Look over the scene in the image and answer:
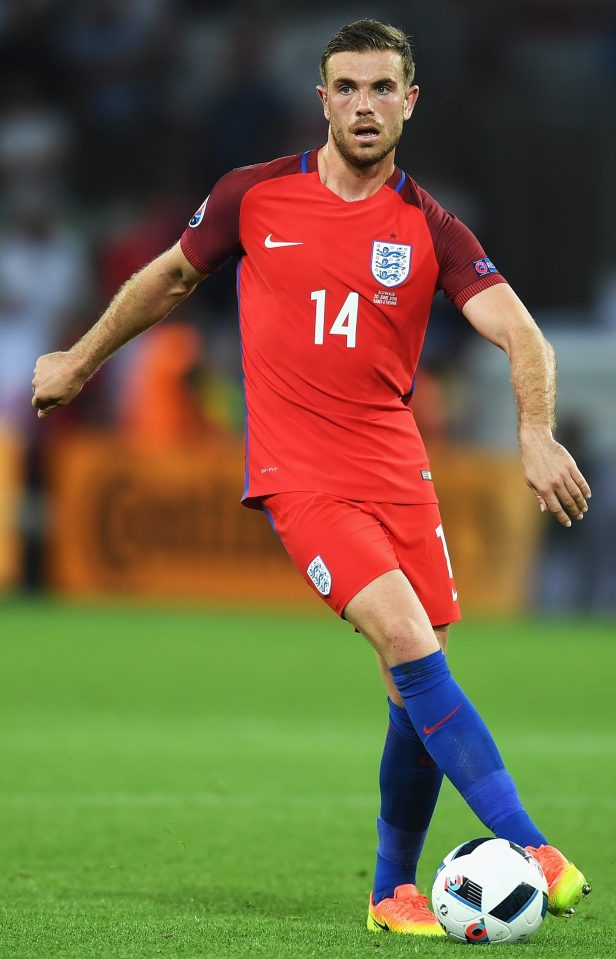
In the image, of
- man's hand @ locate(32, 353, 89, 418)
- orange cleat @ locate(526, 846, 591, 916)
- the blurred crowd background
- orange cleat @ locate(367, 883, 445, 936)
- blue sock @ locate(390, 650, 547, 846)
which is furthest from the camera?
the blurred crowd background

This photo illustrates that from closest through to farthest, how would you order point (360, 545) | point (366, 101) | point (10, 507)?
point (360, 545) → point (366, 101) → point (10, 507)

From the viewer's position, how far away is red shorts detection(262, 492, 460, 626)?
4562 mm

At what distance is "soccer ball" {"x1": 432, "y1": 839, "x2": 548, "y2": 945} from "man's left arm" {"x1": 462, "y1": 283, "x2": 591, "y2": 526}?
2.91 feet

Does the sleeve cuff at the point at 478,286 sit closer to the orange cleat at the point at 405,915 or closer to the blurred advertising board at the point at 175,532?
the orange cleat at the point at 405,915

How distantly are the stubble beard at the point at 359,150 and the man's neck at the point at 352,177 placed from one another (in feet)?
0.13

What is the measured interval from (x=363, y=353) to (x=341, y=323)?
10 cm

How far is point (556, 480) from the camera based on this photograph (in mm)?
4453

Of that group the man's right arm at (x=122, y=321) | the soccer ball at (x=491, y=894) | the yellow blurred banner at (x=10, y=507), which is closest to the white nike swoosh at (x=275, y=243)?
the man's right arm at (x=122, y=321)

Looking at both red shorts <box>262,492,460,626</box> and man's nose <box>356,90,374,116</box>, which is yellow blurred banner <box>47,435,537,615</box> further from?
man's nose <box>356,90,374,116</box>

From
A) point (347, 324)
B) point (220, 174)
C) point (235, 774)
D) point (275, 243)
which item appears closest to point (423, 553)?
point (347, 324)

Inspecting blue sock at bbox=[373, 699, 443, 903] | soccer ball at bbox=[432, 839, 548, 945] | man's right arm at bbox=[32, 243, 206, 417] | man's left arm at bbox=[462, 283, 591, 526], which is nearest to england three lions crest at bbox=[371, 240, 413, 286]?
man's left arm at bbox=[462, 283, 591, 526]

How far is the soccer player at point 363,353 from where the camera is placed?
4.64 metres

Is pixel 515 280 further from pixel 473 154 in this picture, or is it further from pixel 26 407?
Result: pixel 26 407

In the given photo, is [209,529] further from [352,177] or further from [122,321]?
[352,177]
